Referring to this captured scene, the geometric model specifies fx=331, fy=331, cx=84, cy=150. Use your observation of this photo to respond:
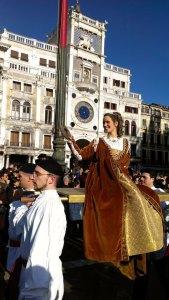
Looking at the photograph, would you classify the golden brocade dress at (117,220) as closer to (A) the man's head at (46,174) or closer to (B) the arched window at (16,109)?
(A) the man's head at (46,174)

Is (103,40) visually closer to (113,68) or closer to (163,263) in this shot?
(113,68)

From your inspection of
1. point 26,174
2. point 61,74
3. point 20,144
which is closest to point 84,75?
point 20,144

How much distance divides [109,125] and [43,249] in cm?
259

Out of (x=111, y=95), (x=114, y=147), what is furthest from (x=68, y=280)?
(x=111, y=95)

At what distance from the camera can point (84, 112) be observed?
39.3 metres

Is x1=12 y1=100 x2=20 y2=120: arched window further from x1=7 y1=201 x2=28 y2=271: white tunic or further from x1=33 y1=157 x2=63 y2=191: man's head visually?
x1=33 y1=157 x2=63 y2=191: man's head

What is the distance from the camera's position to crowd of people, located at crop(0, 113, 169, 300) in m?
2.47

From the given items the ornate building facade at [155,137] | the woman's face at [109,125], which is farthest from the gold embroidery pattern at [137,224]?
the ornate building facade at [155,137]

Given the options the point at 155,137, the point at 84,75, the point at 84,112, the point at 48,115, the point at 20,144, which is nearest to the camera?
the point at 20,144

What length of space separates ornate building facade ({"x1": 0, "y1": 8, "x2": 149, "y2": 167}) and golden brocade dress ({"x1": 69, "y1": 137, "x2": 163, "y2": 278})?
102ft

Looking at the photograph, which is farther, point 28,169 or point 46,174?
point 28,169

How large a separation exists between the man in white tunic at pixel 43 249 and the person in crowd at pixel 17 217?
2.31 feet

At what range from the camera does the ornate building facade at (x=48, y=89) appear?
35.3 metres

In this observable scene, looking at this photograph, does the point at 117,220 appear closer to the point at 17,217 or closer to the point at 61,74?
the point at 17,217
